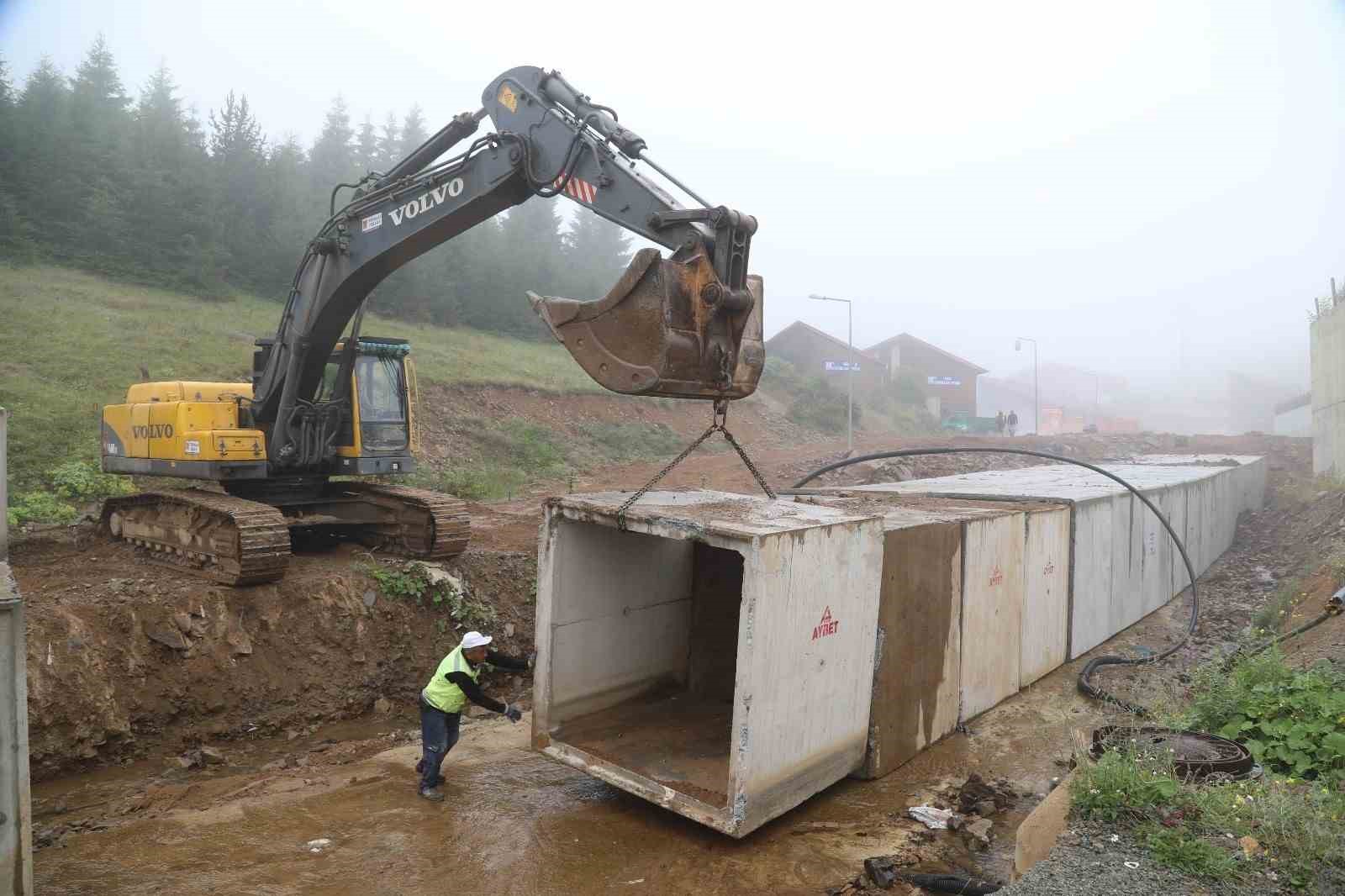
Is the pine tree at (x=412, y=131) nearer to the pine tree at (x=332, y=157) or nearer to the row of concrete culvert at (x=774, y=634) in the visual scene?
the pine tree at (x=332, y=157)

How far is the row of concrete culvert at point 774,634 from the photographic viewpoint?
5.85 metres

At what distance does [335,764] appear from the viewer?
7883mm

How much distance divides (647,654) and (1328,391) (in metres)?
21.8

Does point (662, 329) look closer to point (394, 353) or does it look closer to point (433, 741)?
point (433, 741)

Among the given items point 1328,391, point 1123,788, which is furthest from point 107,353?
point 1328,391

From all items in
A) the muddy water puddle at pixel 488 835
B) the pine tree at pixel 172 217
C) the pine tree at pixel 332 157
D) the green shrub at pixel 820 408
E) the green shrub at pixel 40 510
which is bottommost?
the muddy water puddle at pixel 488 835

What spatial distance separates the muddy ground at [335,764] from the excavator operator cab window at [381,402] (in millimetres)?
1574

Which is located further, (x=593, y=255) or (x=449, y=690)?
(x=593, y=255)

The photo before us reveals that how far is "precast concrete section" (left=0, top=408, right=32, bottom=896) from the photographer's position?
13.4 ft

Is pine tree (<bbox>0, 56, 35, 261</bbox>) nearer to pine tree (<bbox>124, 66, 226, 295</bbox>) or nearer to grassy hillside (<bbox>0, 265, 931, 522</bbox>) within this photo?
grassy hillside (<bbox>0, 265, 931, 522</bbox>)

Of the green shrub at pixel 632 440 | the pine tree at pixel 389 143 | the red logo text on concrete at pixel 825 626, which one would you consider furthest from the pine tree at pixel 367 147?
the red logo text on concrete at pixel 825 626

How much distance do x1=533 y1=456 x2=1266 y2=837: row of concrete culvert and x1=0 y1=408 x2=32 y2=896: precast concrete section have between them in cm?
324

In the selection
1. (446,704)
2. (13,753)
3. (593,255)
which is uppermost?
(593,255)

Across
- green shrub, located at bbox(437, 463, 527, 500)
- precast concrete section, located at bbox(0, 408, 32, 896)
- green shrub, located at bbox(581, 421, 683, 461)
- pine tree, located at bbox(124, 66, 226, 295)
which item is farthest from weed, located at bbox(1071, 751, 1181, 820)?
pine tree, located at bbox(124, 66, 226, 295)
